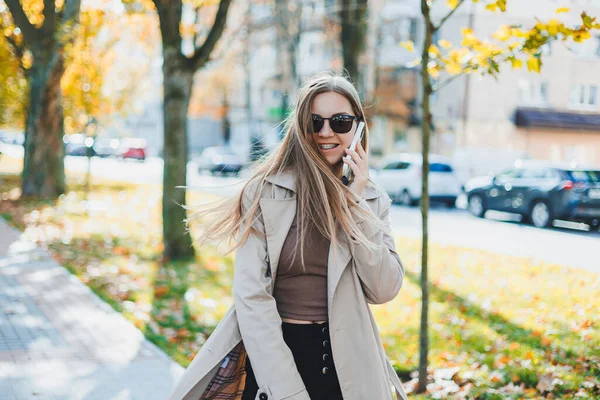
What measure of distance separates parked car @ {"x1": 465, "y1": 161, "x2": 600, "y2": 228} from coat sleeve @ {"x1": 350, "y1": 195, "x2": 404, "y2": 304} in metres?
14.6

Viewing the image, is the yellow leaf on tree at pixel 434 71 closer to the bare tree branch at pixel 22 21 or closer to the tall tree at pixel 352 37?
the tall tree at pixel 352 37

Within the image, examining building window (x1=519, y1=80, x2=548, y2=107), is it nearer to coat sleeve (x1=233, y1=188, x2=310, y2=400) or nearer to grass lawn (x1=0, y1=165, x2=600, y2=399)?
grass lawn (x1=0, y1=165, x2=600, y2=399)

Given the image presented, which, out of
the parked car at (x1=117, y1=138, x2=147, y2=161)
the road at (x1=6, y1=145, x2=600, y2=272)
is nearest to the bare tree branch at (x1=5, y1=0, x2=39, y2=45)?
the road at (x1=6, y1=145, x2=600, y2=272)

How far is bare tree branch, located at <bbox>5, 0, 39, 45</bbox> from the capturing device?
16562 mm

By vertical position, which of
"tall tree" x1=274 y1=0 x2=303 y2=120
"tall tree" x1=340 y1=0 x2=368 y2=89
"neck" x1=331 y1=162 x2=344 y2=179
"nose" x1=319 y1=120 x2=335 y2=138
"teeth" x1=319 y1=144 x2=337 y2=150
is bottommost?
"neck" x1=331 y1=162 x2=344 y2=179

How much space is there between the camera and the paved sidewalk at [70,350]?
4.86 m

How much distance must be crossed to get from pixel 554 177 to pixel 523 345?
1183 cm

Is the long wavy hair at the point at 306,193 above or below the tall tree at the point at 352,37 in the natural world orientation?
below

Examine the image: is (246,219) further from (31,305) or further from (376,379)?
(31,305)

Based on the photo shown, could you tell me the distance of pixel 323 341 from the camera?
2.66m

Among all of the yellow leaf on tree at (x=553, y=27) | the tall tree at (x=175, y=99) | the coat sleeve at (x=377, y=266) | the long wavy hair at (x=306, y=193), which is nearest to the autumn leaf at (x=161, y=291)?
the tall tree at (x=175, y=99)

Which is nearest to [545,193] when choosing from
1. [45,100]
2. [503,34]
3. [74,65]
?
[503,34]

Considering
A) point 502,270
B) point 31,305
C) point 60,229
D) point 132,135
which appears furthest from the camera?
point 132,135

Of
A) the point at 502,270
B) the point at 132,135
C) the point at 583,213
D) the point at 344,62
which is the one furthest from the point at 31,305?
the point at 132,135
